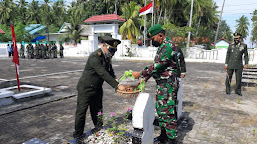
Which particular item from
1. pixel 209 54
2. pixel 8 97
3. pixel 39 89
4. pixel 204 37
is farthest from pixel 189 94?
pixel 204 37

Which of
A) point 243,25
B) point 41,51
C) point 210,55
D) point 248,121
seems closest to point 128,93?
point 248,121

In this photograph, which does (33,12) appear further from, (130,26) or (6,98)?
(6,98)

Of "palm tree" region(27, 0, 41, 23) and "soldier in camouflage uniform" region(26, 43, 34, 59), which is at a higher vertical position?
"palm tree" region(27, 0, 41, 23)

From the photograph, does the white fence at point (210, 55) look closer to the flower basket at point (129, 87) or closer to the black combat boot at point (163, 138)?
the black combat boot at point (163, 138)

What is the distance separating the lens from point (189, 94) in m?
6.70

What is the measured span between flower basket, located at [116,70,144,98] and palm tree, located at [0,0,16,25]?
52.8 m

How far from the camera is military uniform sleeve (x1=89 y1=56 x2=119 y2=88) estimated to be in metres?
2.89

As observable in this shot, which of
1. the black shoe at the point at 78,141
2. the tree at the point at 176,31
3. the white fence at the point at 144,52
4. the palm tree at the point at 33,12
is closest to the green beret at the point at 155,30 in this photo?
the black shoe at the point at 78,141

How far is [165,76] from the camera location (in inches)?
117

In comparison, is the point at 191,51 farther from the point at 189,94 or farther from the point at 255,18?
the point at 255,18

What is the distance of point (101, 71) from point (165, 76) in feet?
3.30

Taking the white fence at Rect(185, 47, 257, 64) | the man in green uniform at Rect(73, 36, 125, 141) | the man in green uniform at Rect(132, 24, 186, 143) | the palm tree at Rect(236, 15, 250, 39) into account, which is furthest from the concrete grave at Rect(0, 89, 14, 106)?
the palm tree at Rect(236, 15, 250, 39)

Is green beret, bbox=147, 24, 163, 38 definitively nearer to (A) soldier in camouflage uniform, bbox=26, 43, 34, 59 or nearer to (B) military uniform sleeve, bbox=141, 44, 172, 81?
(B) military uniform sleeve, bbox=141, 44, 172, 81

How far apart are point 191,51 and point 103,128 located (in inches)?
795
